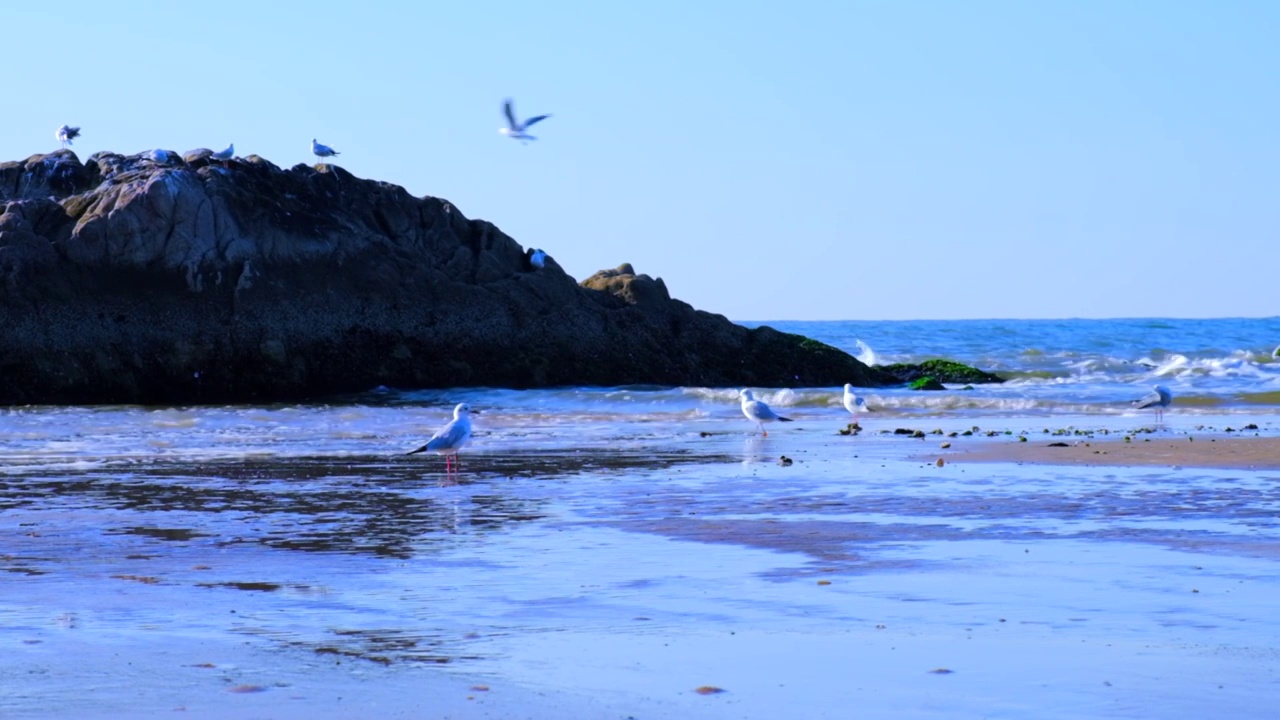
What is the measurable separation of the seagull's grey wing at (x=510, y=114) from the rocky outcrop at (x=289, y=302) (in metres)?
5.61

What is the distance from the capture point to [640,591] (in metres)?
6.95

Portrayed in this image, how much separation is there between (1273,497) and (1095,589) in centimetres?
406

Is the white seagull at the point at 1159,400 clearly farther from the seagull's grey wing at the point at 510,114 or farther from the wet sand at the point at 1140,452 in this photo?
the seagull's grey wing at the point at 510,114

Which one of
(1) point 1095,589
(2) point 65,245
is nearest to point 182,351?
(2) point 65,245

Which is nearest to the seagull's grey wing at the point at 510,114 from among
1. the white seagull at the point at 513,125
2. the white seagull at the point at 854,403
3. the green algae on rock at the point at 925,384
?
the white seagull at the point at 513,125

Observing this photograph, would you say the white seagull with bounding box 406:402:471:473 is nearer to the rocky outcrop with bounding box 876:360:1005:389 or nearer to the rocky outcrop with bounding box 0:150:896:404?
the rocky outcrop with bounding box 0:150:896:404

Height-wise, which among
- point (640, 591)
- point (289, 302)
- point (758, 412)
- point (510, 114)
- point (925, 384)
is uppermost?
point (510, 114)

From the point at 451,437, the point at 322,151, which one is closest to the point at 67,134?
the point at 322,151

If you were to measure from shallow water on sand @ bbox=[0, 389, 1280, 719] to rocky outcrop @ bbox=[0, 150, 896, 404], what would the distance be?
1044 centimetres

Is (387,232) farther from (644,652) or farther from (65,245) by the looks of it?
(644,652)

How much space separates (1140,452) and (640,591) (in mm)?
8666

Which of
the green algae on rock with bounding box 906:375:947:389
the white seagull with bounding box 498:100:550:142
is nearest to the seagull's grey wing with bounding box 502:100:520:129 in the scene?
the white seagull with bounding box 498:100:550:142

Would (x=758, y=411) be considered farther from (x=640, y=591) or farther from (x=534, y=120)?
(x=640, y=591)

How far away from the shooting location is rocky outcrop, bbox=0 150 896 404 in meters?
23.6
